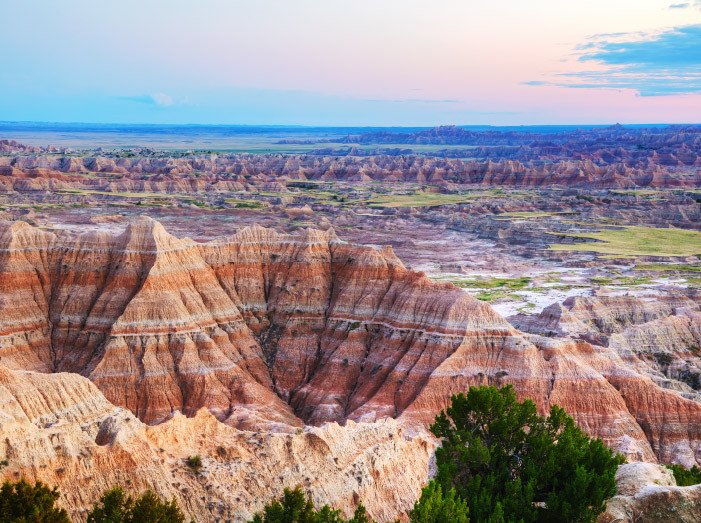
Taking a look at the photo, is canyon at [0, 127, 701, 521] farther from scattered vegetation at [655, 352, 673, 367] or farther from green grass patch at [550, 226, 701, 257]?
green grass patch at [550, 226, 701, 257]

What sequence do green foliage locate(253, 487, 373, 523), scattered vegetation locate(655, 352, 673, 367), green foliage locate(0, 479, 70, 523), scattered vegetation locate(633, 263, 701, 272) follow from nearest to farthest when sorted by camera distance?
green foliage locate(0, 479, 70, 523) < green foliage locate(253, 487, 373, 523) < scattered vegetation locate(655, 352, 673, 367) < scattered vegetation locate(633, 263, 701, 272)

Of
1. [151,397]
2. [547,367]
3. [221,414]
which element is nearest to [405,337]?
[547,367]

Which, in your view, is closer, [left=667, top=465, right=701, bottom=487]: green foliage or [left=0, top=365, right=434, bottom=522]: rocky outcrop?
[left=0, top=365, right=434, bottom=522]: rocky outcrop

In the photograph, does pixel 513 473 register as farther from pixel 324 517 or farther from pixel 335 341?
pixel 335 341

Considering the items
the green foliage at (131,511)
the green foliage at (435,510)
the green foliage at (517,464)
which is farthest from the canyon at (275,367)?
the green foliage at (435,510)

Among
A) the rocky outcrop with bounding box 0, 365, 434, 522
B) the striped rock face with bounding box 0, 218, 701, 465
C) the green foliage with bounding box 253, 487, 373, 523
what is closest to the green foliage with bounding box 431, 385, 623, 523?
the rocky outcrop with bounding box 0, 365, 434, 522

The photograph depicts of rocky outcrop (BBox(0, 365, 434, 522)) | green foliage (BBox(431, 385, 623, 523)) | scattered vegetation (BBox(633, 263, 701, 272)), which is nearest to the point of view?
rocky outcrop (BBox(0, 365, 434, 522))

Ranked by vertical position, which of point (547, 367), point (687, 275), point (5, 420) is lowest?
point (687, 275)
